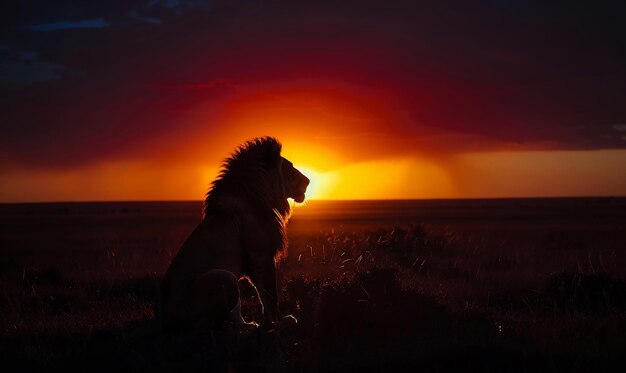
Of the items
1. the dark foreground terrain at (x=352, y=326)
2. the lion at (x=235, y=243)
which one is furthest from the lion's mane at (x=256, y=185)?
the dark foreground terrain at (x=352, y=326)

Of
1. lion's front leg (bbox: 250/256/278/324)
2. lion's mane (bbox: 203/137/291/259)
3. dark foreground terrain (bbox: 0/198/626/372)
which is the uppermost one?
lion's mane (bbox: 203/137/291/259)

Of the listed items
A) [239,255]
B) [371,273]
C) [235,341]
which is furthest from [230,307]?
[371,273]

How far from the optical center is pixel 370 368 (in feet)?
21.9

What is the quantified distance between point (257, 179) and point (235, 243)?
102cm

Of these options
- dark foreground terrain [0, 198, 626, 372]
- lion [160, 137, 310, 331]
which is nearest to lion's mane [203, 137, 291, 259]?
lion [160, 137, 310, 331]

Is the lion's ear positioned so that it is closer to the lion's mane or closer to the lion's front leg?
the lion's mane

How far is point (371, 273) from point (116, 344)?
4.28m

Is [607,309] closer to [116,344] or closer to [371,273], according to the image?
[371,273]

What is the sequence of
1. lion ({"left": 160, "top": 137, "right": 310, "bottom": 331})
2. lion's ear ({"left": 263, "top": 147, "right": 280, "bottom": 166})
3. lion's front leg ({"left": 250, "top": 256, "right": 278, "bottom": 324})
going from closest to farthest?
lion ({"left": 160, "top": 137, "right": 310, "bottom": 331}) → lion's front leg ({"left": 250, "top": 256, "right": 278, "bottom": 324}) → lion's ear ({"left": 263, "top": 147, "right": 280, "bottom": 166})

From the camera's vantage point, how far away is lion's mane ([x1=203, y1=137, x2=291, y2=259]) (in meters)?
7.80

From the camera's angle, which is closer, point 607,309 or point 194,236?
point 194,236

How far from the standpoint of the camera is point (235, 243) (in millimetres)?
7426

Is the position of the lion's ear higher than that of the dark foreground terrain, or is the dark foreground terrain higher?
the lion's ear

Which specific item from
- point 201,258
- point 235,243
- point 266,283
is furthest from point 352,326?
point 201,258
